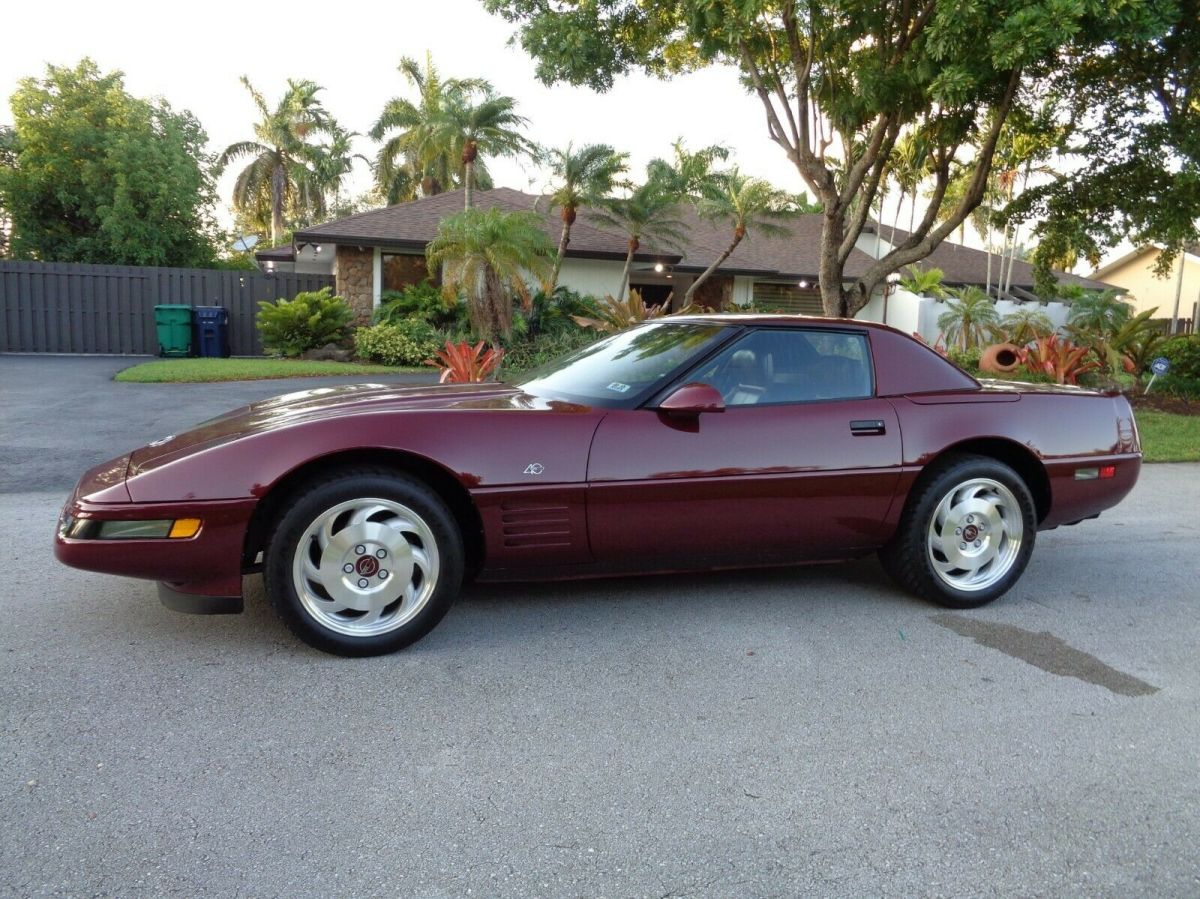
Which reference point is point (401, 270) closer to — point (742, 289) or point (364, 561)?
point (742, 289)

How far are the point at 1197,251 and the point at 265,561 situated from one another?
4334cm

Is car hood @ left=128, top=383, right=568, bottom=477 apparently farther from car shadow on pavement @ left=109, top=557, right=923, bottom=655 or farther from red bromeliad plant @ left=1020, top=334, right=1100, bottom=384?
red bromeliad plant @ left=1020, top=334, right=1100, bottom=384

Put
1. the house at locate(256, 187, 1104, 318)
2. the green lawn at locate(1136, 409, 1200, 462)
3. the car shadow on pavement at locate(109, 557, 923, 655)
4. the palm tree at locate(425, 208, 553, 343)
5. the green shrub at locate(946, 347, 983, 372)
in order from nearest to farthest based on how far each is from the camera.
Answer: the car shadow on pavement at locate(109, 557, 923, 655) → the green lawn at locate(1136, 409, 1200, 462) → the palm tree at locate(425, 208, 553, 343) → the green shrub at locate(946, 347, 983, 372) → the house at locate(256, 187, 1104, 318)

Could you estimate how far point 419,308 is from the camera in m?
20.3

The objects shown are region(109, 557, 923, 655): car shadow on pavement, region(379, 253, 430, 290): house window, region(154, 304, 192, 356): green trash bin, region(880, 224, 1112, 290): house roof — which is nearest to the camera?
region(109, 557, 923, 655): car shadow on pavement

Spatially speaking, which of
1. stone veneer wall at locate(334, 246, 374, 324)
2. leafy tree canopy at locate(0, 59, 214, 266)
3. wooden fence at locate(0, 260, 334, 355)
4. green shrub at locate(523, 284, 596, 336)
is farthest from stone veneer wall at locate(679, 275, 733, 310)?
leafy tree canopy at locate(0, 59, 214, 266)

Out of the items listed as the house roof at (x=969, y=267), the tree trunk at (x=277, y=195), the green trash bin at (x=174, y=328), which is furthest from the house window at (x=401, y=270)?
the tree trunk at (x=277, y=195)

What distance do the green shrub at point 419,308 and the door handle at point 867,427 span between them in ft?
54.1

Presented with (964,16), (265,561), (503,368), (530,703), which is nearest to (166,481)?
(265,561)

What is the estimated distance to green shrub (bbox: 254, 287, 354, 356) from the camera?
62.3ft

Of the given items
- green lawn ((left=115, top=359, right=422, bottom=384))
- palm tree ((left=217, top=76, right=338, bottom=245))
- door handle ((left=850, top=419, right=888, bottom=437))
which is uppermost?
palm tree ((left=217, top=76, right=338, bottom=245))

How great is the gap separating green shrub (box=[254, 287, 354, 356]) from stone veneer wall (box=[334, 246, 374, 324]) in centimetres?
160

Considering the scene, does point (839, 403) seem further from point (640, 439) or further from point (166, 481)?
point (166, 481)

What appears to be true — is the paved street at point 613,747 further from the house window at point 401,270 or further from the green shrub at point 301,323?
the house window at point 401,270
